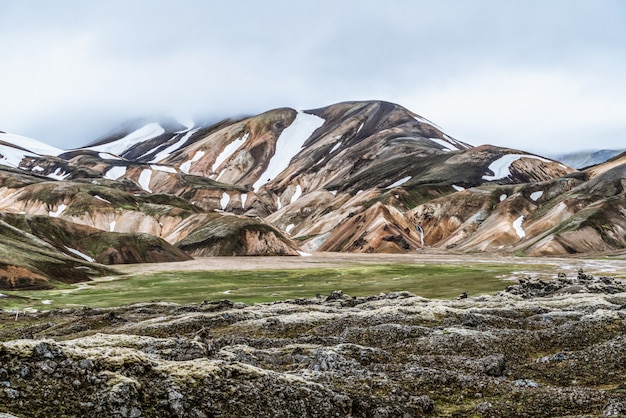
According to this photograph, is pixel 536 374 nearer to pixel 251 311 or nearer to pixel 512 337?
pixel 512 337

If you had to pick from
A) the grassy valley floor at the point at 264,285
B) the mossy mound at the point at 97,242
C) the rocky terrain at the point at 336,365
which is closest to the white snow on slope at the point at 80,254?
the mossy mound at the point at 97,242

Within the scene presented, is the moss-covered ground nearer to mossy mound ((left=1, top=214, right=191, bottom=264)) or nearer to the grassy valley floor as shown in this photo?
the grassy valley floor

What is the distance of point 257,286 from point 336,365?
7688 cm

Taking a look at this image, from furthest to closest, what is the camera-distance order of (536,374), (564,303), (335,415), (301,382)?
1. (564,303)
2. (536,374)
3. (301,382)
4. (335,415)

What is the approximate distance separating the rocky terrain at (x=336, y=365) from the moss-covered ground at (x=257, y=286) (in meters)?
33.3

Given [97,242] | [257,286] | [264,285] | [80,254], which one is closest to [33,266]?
[257,286]

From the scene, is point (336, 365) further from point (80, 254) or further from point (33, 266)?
point (80, 254)

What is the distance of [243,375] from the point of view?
2059 centimetres

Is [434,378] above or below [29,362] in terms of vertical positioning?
below

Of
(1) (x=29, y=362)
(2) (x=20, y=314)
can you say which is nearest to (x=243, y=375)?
(1) (x=29, y=362)

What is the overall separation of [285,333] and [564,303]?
2344 centimetres

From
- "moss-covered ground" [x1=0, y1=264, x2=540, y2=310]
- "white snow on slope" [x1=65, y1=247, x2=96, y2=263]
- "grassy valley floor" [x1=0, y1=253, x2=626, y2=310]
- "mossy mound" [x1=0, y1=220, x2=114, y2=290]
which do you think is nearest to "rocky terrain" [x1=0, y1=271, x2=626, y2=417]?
"grassy valley floor" [x1=0, y1=253, x2=626, y2=310]

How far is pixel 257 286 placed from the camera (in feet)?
333

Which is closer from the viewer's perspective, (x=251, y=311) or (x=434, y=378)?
(x=434, y=378)
